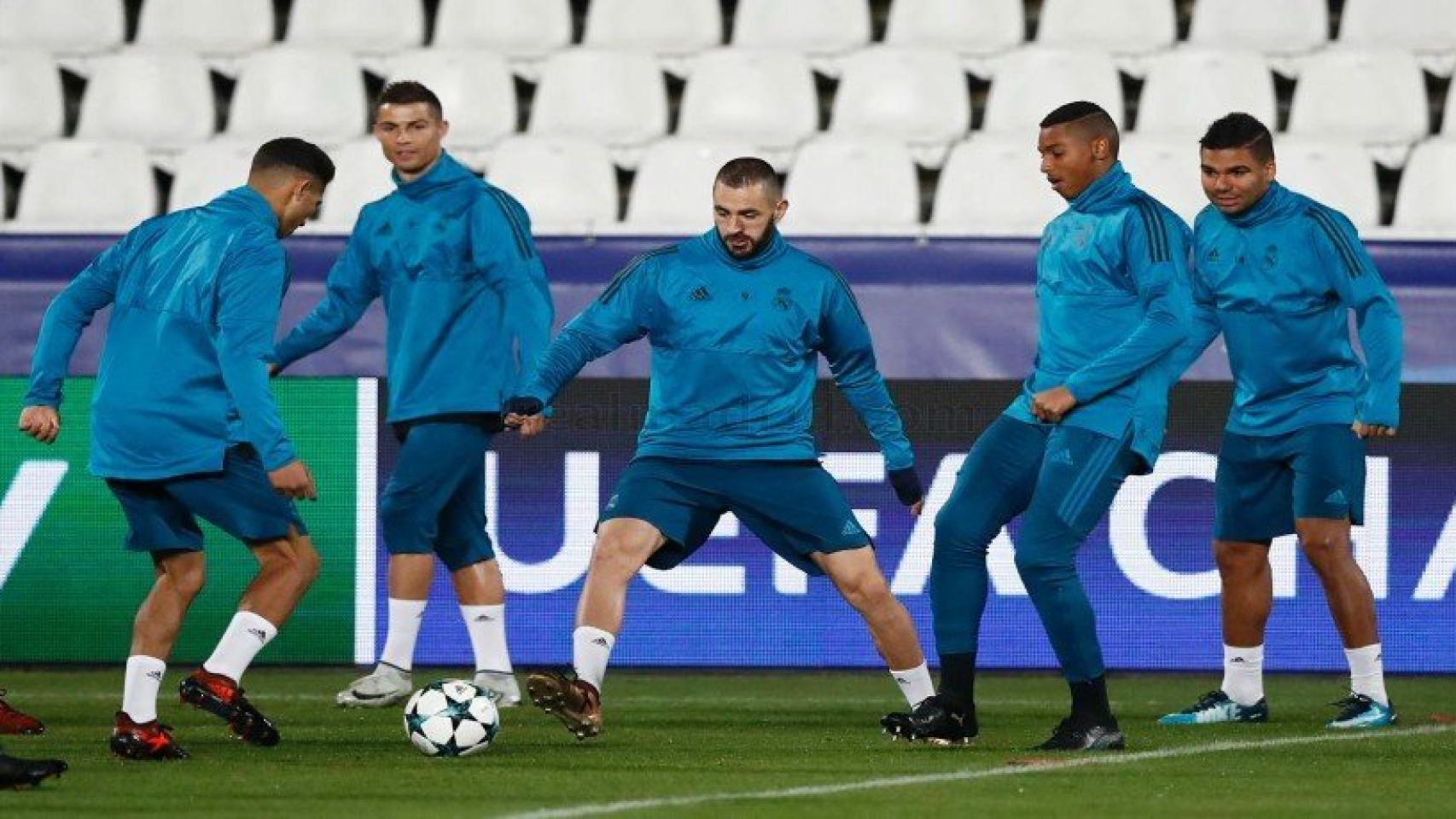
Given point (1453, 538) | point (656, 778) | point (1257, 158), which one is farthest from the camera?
point (1453, 538)

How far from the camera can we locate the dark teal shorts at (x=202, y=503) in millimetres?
7121

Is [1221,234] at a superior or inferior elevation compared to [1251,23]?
inferior

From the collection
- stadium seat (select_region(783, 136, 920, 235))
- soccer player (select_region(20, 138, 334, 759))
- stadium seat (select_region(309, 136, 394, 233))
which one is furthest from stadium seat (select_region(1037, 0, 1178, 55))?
soccer player (select_region(20, 138, 334, 759))

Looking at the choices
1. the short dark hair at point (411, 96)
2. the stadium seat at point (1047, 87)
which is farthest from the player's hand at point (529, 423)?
the stadium seat at point (1047, 87)

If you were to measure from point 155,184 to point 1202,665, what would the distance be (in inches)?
237

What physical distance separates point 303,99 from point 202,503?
6368 millimetres

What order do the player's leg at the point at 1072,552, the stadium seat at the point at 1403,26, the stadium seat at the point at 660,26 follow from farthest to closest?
1. the stadium seat at the point at 660,26
2. the stadium seat at the point at 1403,26
3. the player's leg at the point at 1072,552

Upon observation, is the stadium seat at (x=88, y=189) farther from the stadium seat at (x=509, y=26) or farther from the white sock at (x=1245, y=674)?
the white sock at (x=1245, y=674)

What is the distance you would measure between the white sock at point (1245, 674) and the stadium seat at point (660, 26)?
19.4 feet

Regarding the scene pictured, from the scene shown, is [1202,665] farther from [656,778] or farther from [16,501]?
[16,501]

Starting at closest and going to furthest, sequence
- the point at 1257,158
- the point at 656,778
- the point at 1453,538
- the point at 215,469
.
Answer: the point at 656,778 < the point at 215,469 < the point at 1257,158 < the point at 1453,538

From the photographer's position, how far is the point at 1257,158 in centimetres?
812

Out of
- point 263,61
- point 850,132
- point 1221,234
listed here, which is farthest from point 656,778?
point 263,61

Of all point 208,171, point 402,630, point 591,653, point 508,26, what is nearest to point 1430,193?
point 508,26
